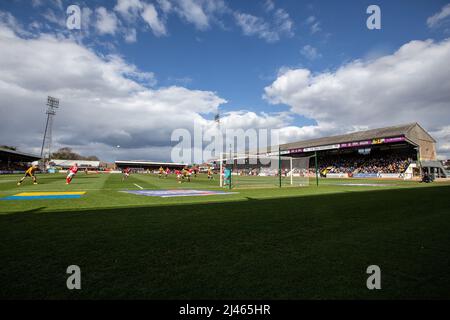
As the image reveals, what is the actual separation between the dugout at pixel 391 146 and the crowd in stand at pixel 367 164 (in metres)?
0.33

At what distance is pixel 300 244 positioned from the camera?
4477 millimetres

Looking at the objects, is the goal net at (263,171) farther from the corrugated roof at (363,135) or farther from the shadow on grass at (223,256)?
the corrugated roof at (363,135)

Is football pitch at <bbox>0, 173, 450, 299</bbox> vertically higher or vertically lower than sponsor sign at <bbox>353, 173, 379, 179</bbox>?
lower

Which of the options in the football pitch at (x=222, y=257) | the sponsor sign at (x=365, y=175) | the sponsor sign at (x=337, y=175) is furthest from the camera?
the sponsor sign at (x=337, y=175)

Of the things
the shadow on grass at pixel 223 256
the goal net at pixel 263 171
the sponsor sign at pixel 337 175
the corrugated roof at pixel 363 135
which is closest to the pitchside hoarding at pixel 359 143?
the corrugated roof at pixel 363 135

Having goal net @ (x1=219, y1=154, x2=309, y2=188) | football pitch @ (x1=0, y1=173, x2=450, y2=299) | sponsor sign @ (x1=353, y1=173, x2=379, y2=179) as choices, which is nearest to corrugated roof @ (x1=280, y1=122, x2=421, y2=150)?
sponsor sign @ (x1=353, y1=173, x2=379, y2=179)

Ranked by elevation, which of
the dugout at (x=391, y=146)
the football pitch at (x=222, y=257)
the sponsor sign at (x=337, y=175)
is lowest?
the football pitch at (x=222, y=257)

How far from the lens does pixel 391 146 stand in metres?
49.1

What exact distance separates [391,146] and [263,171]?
25.6 m

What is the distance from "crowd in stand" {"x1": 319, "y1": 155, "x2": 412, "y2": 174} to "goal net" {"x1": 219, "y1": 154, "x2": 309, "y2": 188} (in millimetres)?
16475

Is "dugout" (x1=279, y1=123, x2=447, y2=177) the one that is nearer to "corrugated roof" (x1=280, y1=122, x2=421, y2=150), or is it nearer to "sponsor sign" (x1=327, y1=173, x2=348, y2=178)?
"corrugated roof" (x1=280, y1=122, x2=421, y2=150)

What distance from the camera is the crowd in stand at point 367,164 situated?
45219mm

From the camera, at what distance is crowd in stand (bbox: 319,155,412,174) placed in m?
45.2
